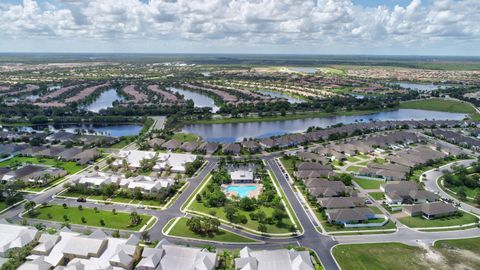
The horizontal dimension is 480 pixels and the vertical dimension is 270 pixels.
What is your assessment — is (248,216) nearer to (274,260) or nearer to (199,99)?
(274,260)

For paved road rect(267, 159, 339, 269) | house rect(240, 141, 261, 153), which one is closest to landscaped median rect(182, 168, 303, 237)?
paved road rect(267, 159, 339, 269)

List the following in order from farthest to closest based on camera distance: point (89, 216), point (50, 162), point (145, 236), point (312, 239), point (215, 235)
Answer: point (50, 162), point (89, 216), point (215, 235), point (312, 239), point (145, 236)

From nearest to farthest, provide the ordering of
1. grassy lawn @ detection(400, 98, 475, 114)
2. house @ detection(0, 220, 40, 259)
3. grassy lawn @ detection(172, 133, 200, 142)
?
1. house @ detection(0, 220, 40, 259)
2. grassy lawn @ detection(172, 133, 200, 142)
3. grassy lawn @ detection(400, 98, 475, 114)

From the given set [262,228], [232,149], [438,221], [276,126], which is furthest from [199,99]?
[438,221]

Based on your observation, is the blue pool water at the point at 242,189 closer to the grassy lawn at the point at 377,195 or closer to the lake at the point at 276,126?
the grassy lawn at the point at 377,195

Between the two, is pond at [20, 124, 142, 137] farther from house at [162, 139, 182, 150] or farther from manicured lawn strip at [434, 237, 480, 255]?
manicured lawn strip at [434, 237, 480, 255]

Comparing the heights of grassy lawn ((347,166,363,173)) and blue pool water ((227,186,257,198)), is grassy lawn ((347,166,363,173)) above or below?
above

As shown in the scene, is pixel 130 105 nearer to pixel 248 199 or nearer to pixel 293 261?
pixel 248 199
